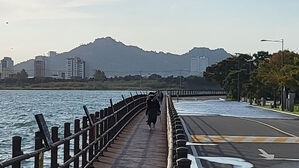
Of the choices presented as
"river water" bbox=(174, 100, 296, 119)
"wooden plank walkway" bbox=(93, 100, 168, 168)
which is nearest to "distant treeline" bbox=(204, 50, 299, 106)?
"river water" bbox=(174, 100, 296, 119)

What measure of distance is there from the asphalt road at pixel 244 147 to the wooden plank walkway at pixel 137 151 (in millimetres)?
1237

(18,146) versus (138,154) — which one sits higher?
(18,146)

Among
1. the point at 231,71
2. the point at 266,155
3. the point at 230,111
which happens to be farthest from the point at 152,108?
the point at 231,71

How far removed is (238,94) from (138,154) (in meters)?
97.3

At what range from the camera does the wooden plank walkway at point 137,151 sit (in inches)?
583

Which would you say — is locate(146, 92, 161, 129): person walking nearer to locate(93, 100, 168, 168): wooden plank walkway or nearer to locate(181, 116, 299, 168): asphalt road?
locate(93, 100, 168, 168): wooden plank walkway

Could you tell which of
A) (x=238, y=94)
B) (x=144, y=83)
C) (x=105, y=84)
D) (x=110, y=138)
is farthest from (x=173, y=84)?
(x=110, y=138)

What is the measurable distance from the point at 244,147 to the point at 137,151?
18.8ft

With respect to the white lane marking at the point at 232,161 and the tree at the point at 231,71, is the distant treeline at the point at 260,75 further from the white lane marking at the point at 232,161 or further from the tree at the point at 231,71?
the white lane marking at the point at 232,161

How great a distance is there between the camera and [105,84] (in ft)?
605

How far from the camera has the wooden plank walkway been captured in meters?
14.8

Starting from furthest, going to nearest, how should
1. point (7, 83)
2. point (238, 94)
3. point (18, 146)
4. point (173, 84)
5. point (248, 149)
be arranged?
point (173, 84) < point (7, 83) < point (238, 94) < point (248, 149) < point (18, 146)

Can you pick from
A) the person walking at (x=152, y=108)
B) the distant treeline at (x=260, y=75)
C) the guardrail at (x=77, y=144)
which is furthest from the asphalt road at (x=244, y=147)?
the distant treeline at (x=260, y=75)

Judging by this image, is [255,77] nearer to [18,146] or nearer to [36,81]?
[18,146]
